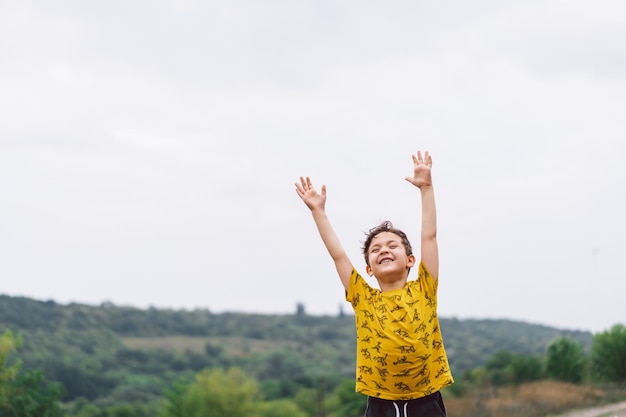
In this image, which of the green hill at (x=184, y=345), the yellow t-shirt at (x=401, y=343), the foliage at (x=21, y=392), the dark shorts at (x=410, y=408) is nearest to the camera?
the yellow t-shirt at (x=401, y=343)

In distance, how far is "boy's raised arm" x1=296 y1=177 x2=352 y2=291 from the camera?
214 inches

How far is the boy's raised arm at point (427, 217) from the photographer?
530 cm

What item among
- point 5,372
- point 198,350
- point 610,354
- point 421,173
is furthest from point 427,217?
point 198,350

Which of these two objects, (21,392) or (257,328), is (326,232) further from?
(257,328)

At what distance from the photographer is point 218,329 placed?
14938cm

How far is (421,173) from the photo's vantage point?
5.41 m

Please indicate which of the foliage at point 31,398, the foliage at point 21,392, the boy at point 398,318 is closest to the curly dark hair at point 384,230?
the boy at point 398,318

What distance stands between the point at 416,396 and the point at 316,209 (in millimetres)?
1365

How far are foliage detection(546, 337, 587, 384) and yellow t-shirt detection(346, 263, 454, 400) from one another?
4449 cm

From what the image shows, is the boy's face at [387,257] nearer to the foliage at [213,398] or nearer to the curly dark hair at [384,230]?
the curly dark hair at [384,230]

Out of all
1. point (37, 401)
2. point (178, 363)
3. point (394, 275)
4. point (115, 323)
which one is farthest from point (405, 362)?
point (115, 323)

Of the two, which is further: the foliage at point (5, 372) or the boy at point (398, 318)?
the foliage at point (5, 372)

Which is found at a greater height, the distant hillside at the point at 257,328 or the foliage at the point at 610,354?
the distant hillside at the point at 257,328

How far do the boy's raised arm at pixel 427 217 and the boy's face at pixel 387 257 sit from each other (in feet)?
0.46
